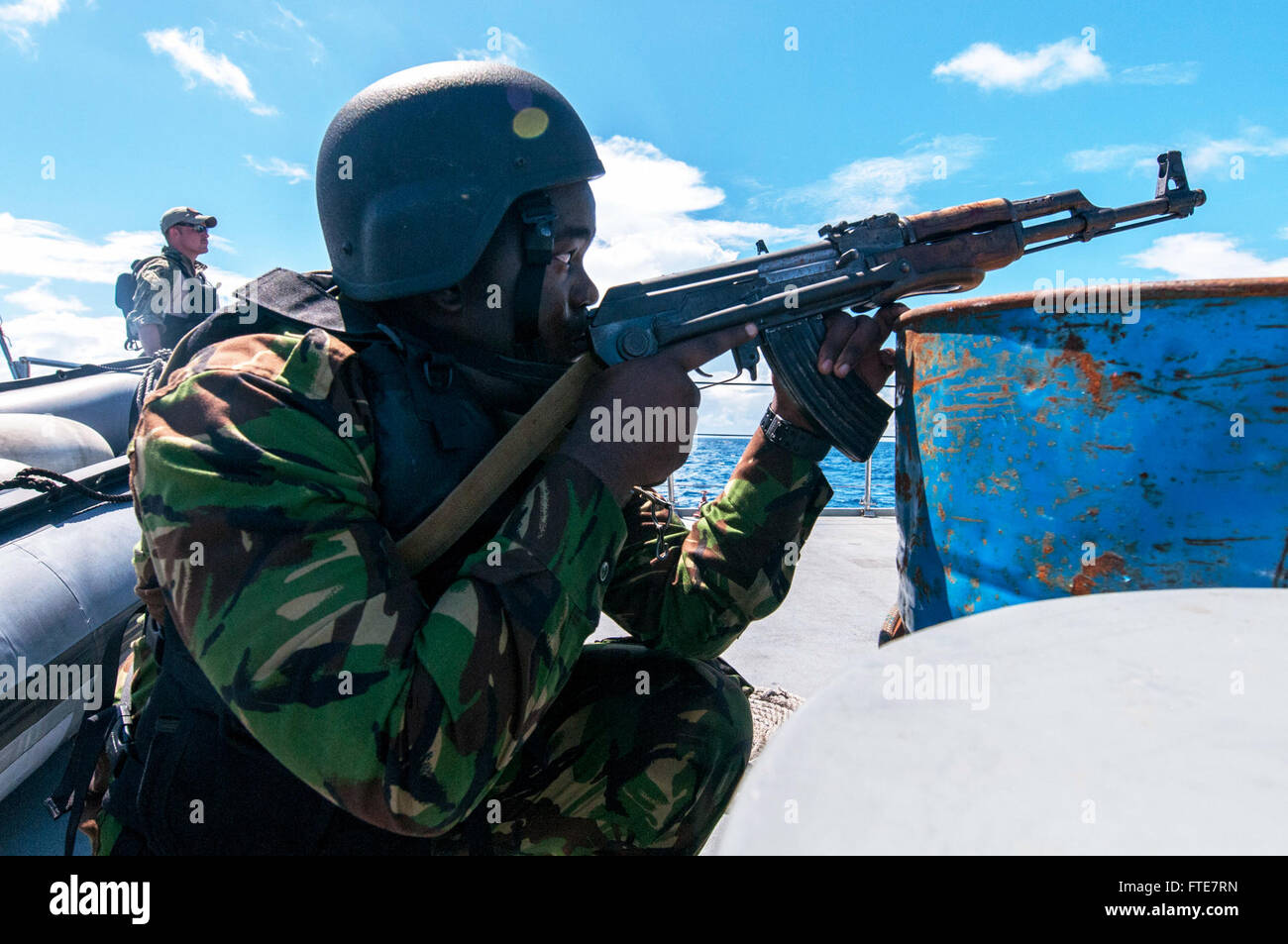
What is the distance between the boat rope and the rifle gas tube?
209cm

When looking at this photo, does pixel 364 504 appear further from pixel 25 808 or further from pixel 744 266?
pixel 25 808

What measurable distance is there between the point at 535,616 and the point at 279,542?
0.35 metres

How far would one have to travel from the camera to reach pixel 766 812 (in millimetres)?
432

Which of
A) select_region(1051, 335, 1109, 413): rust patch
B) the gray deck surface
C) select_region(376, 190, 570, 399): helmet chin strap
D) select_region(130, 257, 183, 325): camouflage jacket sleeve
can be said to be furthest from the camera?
select_region(130, 257, 183, 325): camouflage jacket sleeve

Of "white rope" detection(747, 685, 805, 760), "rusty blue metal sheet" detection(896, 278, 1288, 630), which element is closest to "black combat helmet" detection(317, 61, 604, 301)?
"rusty blue metal sheet" detection(896, 278, 1288, 630)

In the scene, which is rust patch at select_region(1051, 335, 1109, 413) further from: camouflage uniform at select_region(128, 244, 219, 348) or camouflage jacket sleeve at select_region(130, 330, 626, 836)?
camouflage uniform at select_region(128, 244, 219, 348)

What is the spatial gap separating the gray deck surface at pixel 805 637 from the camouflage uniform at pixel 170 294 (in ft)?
8.99

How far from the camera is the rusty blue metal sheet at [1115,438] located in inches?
46.7

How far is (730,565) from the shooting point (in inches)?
64.1

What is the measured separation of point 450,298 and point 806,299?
79 cm

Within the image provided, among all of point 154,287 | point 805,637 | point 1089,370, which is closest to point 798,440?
point 1089,370

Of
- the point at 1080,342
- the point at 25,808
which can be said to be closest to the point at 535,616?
the point at 1080,342

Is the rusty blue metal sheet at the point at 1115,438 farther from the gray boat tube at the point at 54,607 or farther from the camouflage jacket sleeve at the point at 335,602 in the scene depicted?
the gray boat tube at the point at 54,607

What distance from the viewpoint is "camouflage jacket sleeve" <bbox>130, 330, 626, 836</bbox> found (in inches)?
36.9
